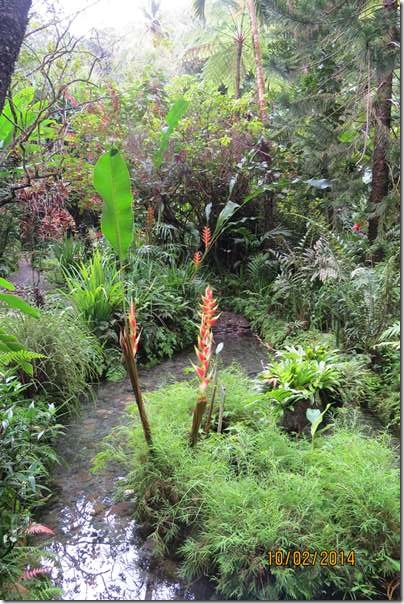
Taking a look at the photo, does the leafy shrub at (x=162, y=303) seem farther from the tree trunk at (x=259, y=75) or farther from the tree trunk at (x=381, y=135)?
the tree trunk at (x=259, y=75)

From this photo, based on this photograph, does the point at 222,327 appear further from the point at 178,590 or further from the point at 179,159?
the point at 178,590

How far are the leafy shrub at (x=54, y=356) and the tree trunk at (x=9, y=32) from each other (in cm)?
188

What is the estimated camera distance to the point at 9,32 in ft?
5.13

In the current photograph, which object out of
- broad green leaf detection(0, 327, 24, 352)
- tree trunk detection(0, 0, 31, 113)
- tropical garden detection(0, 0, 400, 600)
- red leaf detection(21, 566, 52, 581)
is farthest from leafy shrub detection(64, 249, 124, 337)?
tree trunk detection(0, 0, 31, 113)

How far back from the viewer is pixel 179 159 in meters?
5.85

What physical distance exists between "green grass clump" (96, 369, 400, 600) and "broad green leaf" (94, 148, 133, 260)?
3.49 feet

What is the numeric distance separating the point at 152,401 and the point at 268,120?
17.2ft

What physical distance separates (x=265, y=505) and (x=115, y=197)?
1.53m

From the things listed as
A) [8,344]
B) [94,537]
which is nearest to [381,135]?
[8,344]

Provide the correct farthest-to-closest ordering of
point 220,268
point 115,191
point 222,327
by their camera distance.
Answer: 1. point 220,268
2. point 222,327
3. point 115,191

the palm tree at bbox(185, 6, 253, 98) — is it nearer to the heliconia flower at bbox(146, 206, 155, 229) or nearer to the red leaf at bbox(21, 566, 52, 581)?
the heliconia flower at bbox(146, 206, 155, 229)

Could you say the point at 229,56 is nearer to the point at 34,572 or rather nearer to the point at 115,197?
the point at 115,197

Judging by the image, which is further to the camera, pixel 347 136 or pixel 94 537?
pixel 347 136

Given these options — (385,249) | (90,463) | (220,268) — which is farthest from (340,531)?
(220,268)
